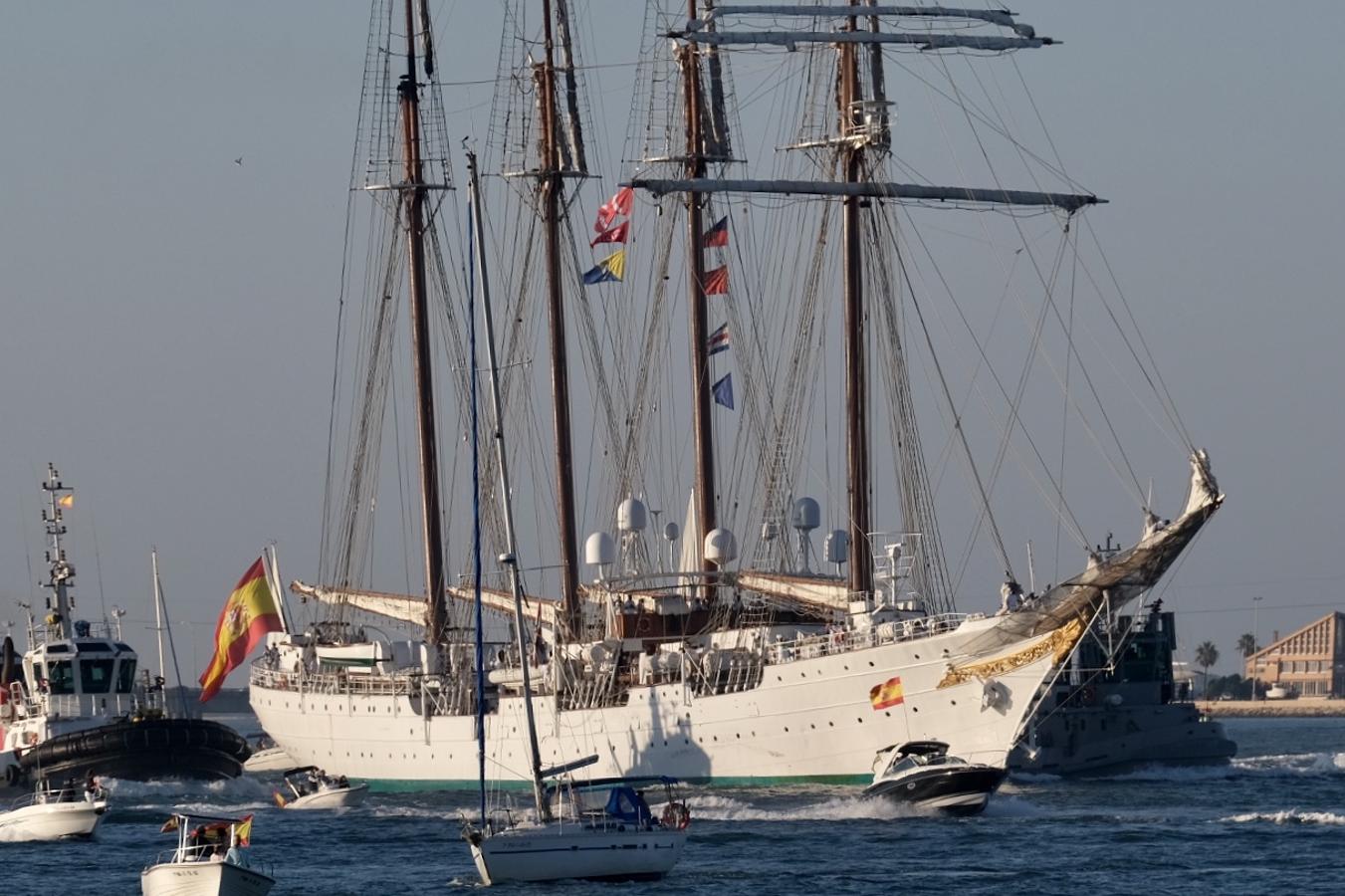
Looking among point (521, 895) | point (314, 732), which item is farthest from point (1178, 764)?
point (521, 895)

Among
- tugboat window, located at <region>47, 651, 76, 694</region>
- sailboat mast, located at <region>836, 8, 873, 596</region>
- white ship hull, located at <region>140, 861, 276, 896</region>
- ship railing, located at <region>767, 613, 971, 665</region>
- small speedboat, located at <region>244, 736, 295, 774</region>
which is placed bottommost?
white ship hull, located at <region>140, 861, 276, 896</region>

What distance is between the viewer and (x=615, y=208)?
341 ft

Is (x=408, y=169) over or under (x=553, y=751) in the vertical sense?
over

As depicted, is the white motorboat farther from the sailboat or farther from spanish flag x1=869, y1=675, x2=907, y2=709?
spanish flag x1=869, y1=675, x2=907, y2=709

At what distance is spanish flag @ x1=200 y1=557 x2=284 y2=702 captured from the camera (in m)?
118

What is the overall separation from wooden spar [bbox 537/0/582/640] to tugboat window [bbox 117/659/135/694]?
21403 mm

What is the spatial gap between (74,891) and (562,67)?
174 feet

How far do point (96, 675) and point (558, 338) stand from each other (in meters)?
26.0

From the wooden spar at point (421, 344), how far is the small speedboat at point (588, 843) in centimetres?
4599

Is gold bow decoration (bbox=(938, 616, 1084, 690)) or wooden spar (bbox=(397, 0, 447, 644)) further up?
wooden spar (bbox=(397, 0, 447, 644))

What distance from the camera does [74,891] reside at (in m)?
68.4

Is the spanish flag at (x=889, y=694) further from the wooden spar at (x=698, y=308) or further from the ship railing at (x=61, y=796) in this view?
the ship railing at (x=61, y=796)

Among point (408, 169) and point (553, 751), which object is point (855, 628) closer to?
point (553, 751)

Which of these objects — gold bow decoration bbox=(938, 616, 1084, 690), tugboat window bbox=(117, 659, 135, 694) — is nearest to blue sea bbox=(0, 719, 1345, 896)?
gold bow decoration bbox=(938, 616, 1084, 690)
